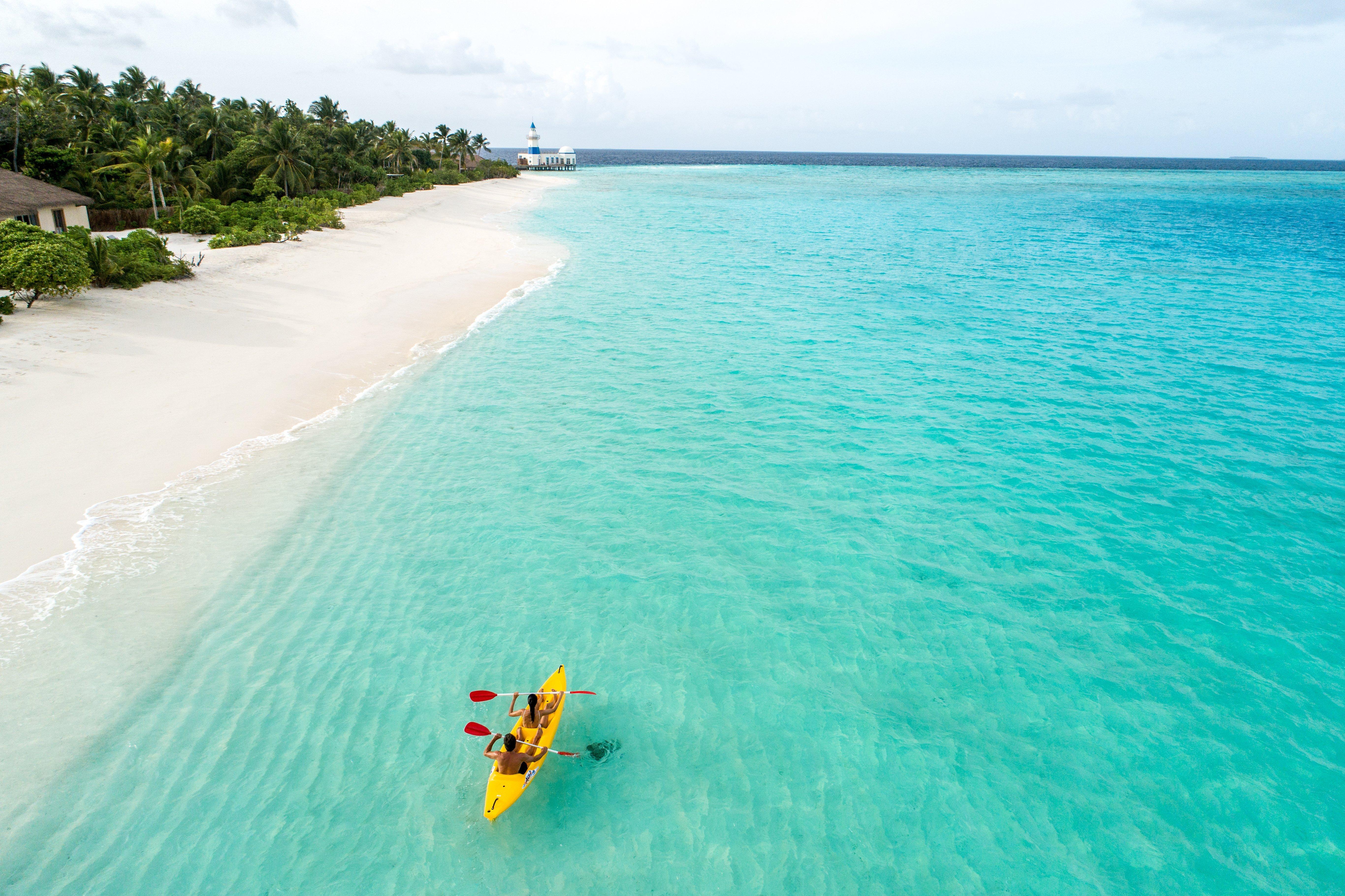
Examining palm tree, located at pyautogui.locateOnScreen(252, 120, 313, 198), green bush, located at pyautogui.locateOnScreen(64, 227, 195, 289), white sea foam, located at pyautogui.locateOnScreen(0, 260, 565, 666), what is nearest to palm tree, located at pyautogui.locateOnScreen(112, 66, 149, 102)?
palm tree, located at pyautogui.locateOnScreen(252, 120, 313, 198)

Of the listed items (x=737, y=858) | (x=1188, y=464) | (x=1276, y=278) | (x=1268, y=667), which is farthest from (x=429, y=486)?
(x=1276, y=278)

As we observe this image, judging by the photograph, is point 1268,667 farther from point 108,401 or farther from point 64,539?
point 108,401

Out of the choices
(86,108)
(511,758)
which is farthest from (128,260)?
(86,108)

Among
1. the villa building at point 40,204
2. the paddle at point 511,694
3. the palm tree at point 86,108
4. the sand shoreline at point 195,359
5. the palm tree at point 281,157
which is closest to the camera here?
the paddle at point 511,694

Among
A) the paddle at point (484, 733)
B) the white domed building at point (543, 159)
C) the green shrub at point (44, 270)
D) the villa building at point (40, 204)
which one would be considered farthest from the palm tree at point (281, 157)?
the white domed building at point (543, 159)

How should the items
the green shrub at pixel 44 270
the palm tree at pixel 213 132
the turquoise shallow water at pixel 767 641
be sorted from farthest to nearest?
the palm tree at pixel 213 132 < the green shrub at pixel 44 270 < the turquoise shallow water at pixel 767 641

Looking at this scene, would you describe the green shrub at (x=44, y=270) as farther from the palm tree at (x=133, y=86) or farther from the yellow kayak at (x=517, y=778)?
the palm tree at (x=133, y=86)

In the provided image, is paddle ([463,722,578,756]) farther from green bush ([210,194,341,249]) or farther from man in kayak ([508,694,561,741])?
green bush ([210,194,341,249])
